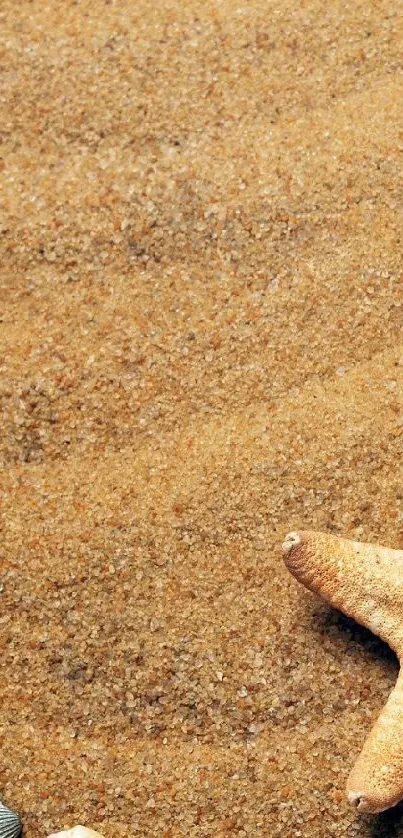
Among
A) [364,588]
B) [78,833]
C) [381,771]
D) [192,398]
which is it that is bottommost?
[78,833]

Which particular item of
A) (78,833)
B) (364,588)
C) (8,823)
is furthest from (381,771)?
(8,823)

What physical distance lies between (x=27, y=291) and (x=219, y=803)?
1.06 metres

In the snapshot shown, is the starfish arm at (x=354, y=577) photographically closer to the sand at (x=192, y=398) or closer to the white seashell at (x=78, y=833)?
the sand at (x=192, y=398)

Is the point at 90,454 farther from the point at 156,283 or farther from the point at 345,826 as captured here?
the point at 345,826

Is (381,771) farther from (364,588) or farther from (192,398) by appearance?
(192,398)

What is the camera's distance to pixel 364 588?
1663mm

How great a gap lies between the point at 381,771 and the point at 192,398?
76cm

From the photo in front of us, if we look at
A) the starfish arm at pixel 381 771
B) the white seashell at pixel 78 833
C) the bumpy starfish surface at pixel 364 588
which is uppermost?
the bumpy starfish surface at pixel 364 588

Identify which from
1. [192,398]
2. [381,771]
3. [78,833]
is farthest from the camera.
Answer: [192,398]

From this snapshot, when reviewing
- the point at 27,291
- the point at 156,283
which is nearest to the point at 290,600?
the point at 156,283

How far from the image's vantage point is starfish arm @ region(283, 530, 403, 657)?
5.41ft

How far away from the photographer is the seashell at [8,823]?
174cm

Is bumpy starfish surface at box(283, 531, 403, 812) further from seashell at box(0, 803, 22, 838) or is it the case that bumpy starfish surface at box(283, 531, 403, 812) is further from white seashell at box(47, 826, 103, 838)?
seashell at box(0, 803, 22, 838)

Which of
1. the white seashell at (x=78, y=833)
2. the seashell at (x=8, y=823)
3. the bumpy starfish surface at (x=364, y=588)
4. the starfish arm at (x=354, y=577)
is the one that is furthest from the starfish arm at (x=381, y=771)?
the seashell at (x=8, y=823)
